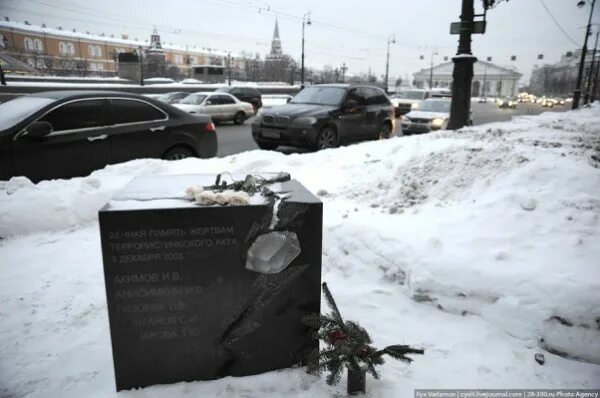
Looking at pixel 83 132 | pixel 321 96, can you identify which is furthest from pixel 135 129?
pixel 321 96

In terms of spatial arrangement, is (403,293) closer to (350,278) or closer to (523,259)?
(350,278)

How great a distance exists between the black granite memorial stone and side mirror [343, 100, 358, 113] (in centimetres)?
855

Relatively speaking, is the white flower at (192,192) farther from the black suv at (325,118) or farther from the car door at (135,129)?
the black suv at (325,118)

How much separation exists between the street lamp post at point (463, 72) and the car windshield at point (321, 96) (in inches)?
110

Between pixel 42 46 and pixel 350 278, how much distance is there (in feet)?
242

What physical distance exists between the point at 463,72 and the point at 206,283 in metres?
8.64

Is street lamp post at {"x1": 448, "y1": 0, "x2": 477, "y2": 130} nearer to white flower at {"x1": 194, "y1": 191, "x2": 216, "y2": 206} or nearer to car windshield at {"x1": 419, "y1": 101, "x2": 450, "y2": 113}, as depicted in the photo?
car windshield at {"x1": 419, "y1": 101, "x2": 450, "y2": 113}

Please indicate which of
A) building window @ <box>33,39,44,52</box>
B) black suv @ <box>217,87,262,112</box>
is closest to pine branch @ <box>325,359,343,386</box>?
black suv @ <box>217,87,262,112</box>

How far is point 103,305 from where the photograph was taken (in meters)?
3.30

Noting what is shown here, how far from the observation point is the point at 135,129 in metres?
6.58

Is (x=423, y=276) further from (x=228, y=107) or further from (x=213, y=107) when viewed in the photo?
(x=228, y=107)

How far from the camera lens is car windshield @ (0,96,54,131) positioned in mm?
5492

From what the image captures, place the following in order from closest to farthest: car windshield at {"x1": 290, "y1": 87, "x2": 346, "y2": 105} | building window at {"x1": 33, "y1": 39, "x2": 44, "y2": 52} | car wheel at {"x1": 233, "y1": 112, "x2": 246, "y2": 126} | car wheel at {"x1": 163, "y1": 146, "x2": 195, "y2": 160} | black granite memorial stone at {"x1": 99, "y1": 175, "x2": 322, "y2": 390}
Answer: black granite memorial stone at {"x1": 99, "y1": 175, "x2": 322, "y2": 390}, car wheel at {"x1": 163, "y1": 146, "x2": 195, "y2": 160}, car windshield at {"x1": 290, "y1": 87, "x2": 346, "y2": 105}, car wheel at {"x1": 233, "y1": 112, "x2": 246, "y2": 126}, building window at {"x1": 33, "y1": 39, "x2": 44, "y2": 52}


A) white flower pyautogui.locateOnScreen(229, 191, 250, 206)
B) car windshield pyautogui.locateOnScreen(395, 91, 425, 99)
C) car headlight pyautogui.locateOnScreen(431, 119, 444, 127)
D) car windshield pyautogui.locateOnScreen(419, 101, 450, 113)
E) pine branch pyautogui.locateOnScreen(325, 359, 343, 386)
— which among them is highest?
car windshield pyautogui.locateOnScreen(395, 91, 425, 99)
